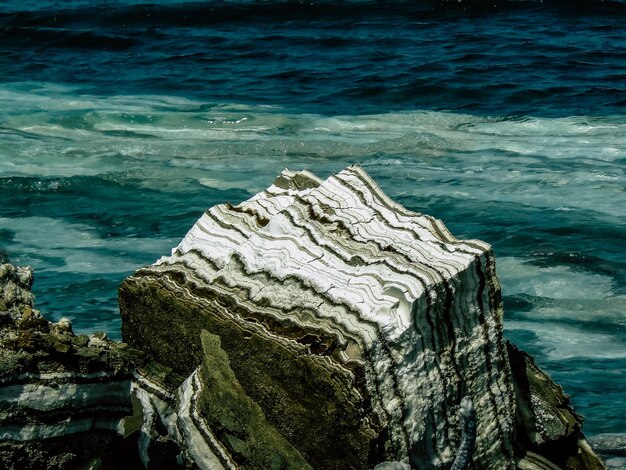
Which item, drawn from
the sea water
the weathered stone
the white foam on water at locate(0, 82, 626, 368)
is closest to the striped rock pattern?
the weathered stone

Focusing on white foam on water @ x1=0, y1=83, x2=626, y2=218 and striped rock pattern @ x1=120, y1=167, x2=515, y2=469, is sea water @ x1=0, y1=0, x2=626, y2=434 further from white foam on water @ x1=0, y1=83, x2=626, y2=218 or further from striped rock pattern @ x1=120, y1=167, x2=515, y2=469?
striped rock pattern @ x1=120, y1=167, x2=515, y2=469

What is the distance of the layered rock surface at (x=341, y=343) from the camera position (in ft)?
11.4

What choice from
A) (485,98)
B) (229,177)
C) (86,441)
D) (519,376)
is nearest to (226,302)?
(86,441)

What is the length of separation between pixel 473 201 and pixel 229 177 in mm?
2291

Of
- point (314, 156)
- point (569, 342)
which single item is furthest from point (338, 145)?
point (569, 342)

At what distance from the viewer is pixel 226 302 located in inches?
155

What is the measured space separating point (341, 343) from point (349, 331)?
47mm

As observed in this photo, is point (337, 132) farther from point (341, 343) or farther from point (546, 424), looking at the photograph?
point (341, 343)

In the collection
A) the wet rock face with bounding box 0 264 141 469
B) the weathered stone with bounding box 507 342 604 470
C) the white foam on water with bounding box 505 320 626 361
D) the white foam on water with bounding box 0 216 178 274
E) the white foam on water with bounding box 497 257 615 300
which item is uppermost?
the wet rock face with bounding box 0 264 141 469

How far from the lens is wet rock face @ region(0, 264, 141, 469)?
11.2ft

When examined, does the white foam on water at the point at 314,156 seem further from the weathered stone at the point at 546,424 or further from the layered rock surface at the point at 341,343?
Result: the layered rock surface at the point at 341,343

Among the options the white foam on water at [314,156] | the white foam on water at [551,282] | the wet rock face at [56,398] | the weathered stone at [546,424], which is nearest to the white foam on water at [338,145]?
the white foam on water at [314,156]

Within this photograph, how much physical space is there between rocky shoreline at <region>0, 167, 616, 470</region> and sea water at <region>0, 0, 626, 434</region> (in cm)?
163

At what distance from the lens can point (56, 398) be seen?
351 centimetres
